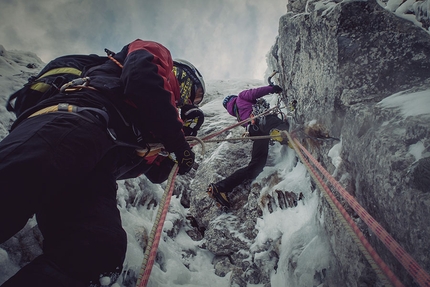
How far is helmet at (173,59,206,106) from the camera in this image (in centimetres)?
231

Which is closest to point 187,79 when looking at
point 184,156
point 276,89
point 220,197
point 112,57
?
point 112,57

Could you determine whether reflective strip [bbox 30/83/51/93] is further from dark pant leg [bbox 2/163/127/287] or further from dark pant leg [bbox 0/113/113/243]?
dark pant leg [bbox 2/163/127/287]

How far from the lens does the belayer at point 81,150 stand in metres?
Answer: 1.05

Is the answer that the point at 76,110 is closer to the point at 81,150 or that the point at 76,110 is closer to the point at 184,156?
the point at 81,150

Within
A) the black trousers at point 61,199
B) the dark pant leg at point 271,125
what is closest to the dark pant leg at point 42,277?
the black trousers at point 61,199

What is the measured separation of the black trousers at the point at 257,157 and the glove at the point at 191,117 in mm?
2039

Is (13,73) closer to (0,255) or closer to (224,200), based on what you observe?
(0,255)

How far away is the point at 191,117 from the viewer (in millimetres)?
2521

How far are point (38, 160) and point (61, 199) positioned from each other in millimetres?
455

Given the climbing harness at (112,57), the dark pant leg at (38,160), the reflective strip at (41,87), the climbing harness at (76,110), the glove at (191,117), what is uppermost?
the climbing harness at (112,57)

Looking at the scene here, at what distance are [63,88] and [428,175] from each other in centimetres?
216

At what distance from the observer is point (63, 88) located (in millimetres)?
1453

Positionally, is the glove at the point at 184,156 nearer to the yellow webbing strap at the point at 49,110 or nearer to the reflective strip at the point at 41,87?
the yellow webbing strap at the point at 49,110

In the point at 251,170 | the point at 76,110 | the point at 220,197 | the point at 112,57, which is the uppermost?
the point at 112,57
